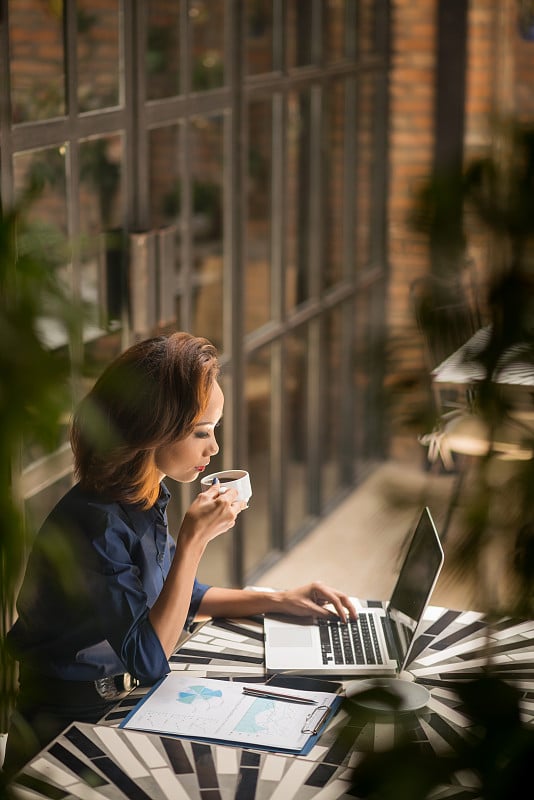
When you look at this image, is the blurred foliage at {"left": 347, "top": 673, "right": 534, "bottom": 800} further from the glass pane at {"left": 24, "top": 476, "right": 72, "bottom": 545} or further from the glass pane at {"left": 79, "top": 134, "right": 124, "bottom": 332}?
the glass pane at {"left": 79, "top": 134, "right": 124, "bottom": 332}

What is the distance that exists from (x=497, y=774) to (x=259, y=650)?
1635 mm

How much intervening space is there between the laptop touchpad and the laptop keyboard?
3 cm

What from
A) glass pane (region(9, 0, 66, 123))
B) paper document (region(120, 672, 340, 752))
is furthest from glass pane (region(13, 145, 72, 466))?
paper document (region(120, 672, 340, 752))

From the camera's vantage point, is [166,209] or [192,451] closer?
[192,451]

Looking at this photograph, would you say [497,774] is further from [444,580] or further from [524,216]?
[524,216]

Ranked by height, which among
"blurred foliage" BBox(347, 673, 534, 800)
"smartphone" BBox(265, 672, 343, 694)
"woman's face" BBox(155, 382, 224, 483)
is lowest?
"smartphone" BBox(265, 672, 343, 694)

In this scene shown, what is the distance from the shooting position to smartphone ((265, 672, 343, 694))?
2018mm

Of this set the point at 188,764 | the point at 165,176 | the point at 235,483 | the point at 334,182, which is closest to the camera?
the point at 188,764

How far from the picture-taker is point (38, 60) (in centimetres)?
308

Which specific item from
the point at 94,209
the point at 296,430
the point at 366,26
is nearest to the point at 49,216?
the point at 94,209

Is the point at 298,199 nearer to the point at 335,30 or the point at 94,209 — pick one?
the point at 335,30

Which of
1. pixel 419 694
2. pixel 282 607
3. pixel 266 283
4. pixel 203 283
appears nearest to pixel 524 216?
pixel 419 694

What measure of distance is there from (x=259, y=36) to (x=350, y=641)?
284 cm

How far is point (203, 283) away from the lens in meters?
4.06
